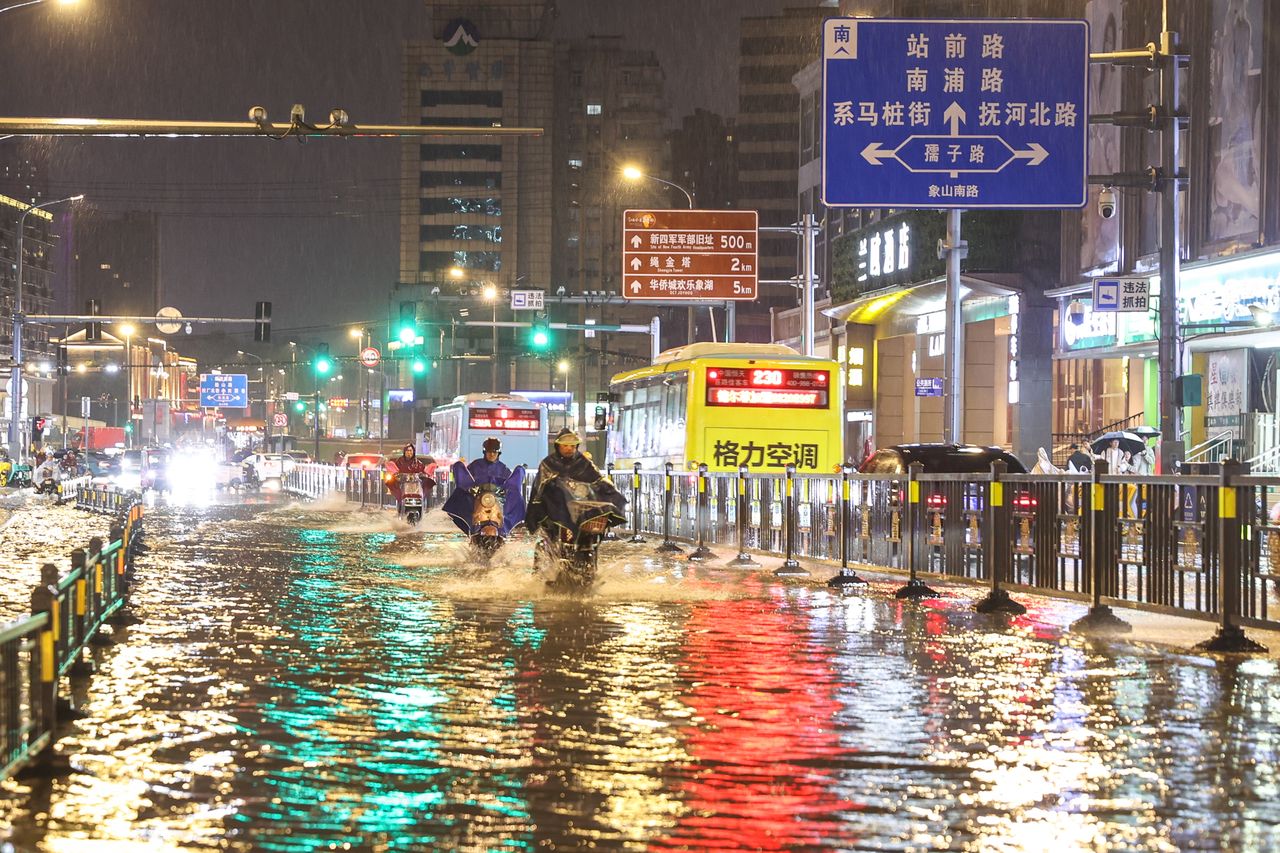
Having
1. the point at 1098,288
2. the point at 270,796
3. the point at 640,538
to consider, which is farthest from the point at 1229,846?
the point at 640,538

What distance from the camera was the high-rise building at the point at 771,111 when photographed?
509ft

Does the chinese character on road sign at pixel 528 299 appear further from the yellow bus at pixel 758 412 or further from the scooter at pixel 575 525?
the scooter at pixel 575 525

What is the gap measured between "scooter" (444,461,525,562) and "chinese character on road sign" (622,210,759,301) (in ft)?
74.3

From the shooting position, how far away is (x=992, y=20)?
23422 mm

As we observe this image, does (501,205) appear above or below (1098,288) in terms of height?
above

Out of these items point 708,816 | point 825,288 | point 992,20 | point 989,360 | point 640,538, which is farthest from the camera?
point 825,288

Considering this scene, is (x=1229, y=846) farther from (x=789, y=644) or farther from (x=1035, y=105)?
(x=1035, y=105)

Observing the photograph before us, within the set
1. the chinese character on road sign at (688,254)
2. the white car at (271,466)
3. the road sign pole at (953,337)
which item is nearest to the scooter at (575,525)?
the road sign pole at (953,337)

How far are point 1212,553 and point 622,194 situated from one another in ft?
527

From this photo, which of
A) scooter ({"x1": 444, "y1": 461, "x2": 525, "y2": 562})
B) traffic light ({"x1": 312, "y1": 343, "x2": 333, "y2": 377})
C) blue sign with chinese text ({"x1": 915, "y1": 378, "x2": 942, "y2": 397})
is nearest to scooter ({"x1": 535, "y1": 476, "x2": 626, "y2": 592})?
scooter ({"x1": 444, "y1": 461, "x2": 525, "y2": 562})

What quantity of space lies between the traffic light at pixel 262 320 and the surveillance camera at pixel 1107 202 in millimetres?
22173

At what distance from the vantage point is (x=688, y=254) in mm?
44719

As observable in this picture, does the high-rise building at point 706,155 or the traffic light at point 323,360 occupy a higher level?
the high-rise building at point 706,155

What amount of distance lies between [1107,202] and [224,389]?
98.6m
